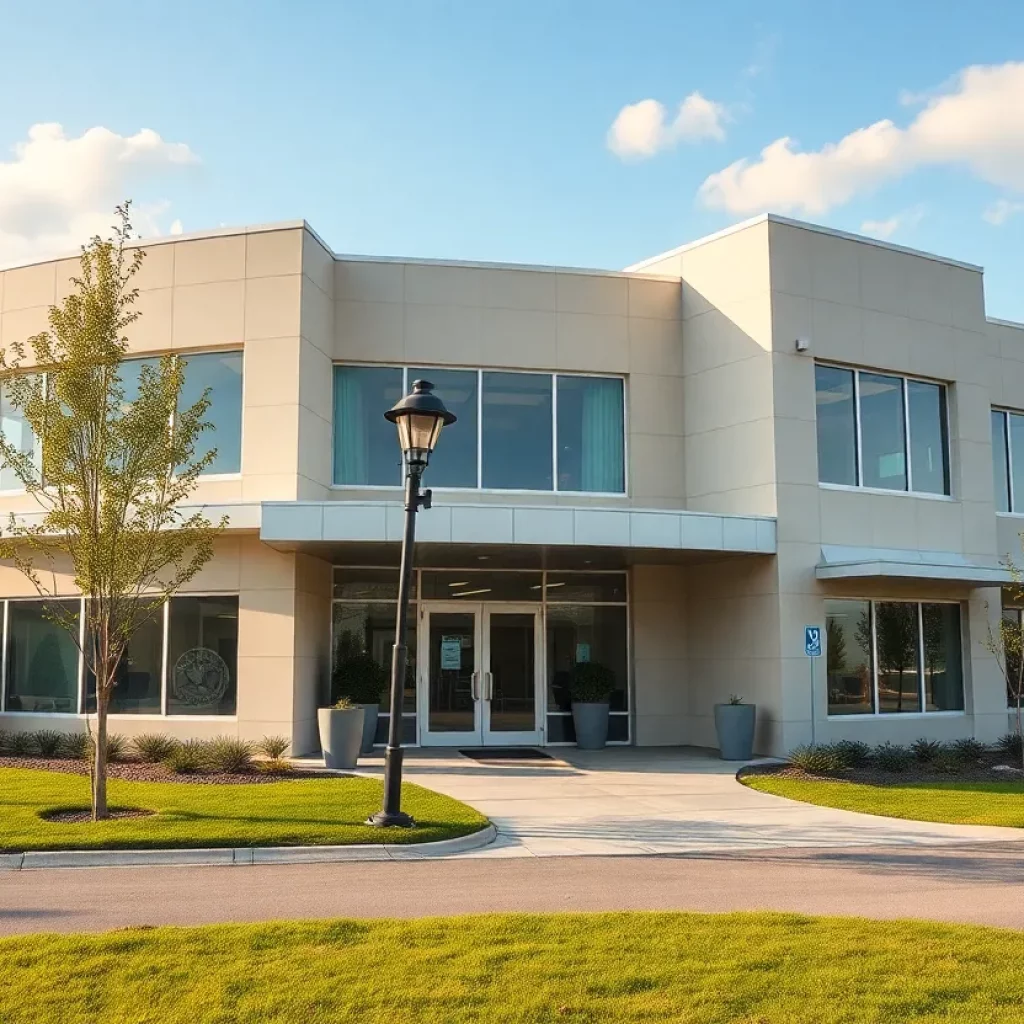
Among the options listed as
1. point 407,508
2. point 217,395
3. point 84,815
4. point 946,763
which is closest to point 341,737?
point 84,815

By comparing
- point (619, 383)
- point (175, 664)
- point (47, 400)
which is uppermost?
point (619, 383)

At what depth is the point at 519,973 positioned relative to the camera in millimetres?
6598

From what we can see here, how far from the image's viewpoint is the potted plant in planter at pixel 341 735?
16.8 meters

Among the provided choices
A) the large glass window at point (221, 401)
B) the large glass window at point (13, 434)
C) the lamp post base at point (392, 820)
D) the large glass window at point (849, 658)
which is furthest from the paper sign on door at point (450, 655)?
the lamp post base at point (392, 820)

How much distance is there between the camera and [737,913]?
324 inches

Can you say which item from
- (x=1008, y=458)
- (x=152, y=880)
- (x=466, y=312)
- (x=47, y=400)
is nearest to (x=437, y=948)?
(x=152, y=880)

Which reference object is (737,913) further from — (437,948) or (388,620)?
(388,620)

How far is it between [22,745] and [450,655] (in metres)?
7.24

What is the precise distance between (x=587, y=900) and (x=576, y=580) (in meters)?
12.5

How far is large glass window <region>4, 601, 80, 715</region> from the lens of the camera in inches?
782

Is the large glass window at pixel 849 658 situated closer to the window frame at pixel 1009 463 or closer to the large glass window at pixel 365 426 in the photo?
the window frame at pixel 1009 463

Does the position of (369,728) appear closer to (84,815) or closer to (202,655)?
(202,655)

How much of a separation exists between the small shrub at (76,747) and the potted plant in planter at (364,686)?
3991 mm

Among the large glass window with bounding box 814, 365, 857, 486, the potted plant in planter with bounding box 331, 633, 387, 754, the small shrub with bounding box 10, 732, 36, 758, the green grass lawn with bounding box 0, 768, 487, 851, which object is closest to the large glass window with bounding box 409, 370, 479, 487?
the potted plant in planter with bounding box 331, 633, 387, 754
